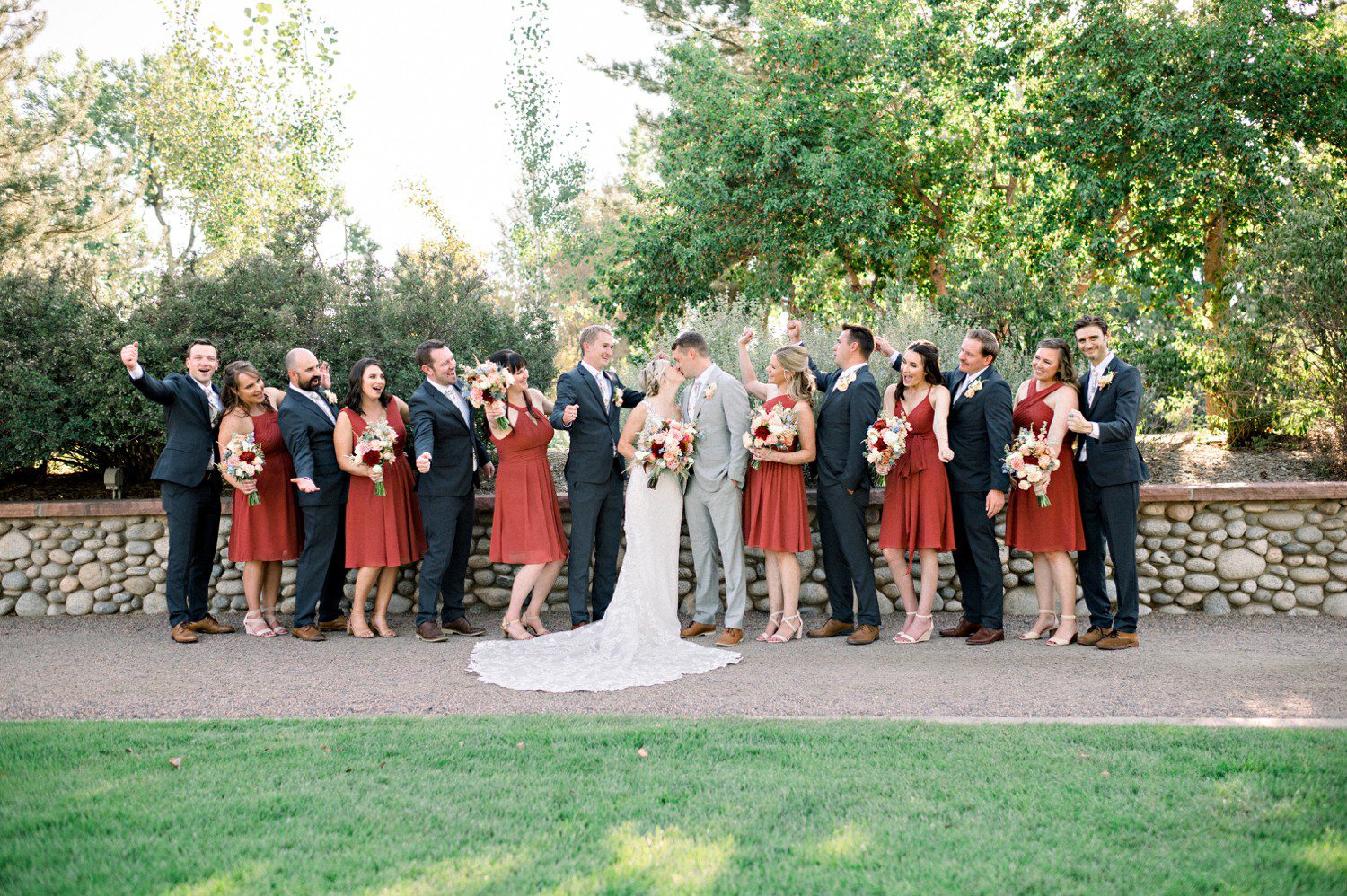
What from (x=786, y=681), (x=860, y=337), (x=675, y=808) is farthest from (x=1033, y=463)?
(x=675, y=808)

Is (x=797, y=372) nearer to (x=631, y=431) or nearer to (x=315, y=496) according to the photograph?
(x=631, y=431)

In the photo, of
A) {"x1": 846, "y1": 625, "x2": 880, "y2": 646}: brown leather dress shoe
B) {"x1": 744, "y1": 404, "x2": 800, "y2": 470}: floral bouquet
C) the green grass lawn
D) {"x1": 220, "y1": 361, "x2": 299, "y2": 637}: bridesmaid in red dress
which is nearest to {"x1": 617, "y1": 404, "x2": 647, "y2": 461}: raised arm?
{"x1": 744, "y1": 404, "x2": 800, "y2": 470}: floral bouquet

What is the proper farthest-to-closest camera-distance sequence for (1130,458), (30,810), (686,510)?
(686,510) → (1130,458) → (30,810)

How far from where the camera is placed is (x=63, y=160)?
1568 cm

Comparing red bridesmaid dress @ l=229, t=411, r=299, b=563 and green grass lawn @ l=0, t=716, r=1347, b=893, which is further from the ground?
red bridesmaid dress @ l=229, t=411, r=299, b=563

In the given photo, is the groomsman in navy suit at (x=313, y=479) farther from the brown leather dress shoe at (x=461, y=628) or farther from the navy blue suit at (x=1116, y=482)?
the navy blue suit at (x=1116, y=482)

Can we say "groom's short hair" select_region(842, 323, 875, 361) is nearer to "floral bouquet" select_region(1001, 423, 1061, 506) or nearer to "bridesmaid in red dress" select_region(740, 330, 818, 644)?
"bridesmaid in red dress" select_region(740, 330, 818, 644)

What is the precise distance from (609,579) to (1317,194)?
375 inches

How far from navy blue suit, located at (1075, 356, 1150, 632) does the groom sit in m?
2.33

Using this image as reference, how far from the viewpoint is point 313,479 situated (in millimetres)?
6914

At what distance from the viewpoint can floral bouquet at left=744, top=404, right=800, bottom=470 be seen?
6609 millimetres

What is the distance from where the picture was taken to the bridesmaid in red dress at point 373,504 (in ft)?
22.5

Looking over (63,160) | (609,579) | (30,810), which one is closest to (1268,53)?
(609,579)

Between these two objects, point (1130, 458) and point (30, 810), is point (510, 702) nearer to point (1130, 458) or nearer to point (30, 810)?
point (30, 810)
